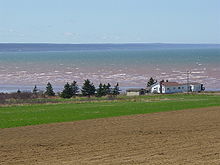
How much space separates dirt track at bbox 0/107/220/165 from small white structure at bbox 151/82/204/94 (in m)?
50.0

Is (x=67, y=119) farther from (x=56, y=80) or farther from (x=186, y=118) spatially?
(x=56, y=80)

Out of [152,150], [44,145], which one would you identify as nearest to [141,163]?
[152,150]

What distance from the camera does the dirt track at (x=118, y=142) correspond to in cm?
1798

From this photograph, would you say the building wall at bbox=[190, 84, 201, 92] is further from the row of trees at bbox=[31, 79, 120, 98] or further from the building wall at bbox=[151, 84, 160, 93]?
the row of trees at bbox=[31, 79, 120, 98]

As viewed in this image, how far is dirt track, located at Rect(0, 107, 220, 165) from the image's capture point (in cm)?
1798

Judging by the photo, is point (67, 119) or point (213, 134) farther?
point (67, 119)

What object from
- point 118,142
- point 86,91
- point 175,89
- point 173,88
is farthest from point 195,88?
point 118,142

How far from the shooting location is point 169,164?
1672 centimetres

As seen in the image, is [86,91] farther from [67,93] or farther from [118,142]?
[118,142]

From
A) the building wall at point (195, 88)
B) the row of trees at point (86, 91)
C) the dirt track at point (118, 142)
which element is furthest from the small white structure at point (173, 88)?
the dirt track at point (118, 142)

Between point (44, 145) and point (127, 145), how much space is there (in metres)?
3.19

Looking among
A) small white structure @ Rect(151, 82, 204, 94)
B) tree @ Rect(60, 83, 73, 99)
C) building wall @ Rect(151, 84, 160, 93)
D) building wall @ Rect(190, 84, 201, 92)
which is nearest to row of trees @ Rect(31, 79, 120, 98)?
tree @ Rect(60, 83, 73, 99)

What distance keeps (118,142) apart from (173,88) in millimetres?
62060

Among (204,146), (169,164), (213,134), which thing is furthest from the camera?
(213,134)
